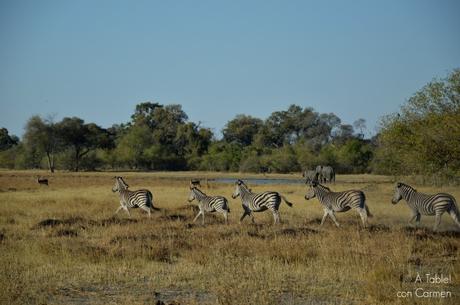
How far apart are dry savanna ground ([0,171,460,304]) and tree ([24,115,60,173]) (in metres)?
69.3

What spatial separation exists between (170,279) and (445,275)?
4.91 metres

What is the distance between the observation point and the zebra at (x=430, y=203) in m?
16.6

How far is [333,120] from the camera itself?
11681 centimetres

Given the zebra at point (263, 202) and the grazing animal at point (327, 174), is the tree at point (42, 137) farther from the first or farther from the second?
the zebra at point (263, 202)

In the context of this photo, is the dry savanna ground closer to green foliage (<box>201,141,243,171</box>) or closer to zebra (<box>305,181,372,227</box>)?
zebra (<box>305,181,372,227</box>)

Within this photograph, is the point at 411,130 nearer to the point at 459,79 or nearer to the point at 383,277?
the point at 459,79

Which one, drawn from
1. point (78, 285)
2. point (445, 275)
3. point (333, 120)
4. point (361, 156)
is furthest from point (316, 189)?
point (333, 120)

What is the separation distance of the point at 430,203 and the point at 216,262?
920cm

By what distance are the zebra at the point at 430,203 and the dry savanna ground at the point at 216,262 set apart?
1.08m

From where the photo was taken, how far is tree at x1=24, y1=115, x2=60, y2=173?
83812 mm

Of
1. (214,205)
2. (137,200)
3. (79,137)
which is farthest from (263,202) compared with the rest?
(79,137)

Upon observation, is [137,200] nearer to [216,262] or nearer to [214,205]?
[214,205]

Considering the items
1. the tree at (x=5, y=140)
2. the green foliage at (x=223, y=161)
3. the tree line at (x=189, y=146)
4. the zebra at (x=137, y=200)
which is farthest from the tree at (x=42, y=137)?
the zebra at (x=137, y=200)

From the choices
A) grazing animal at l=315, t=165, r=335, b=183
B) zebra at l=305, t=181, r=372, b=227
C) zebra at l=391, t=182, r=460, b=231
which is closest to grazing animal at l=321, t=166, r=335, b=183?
grazing animal at l=315, t=165, r=335, b=183
